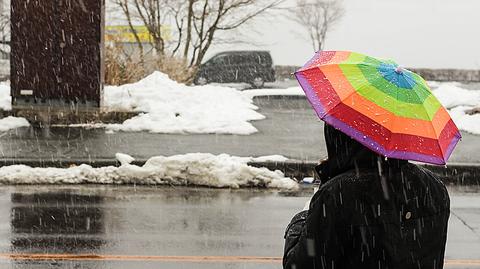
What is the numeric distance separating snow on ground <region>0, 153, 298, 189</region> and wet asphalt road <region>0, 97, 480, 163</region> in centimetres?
93

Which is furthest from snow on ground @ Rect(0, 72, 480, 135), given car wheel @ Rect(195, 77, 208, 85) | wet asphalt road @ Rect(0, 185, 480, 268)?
car wheel @ Rect(195, 77, 208, 85)

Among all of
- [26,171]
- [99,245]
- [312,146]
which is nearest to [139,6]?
[312,146]

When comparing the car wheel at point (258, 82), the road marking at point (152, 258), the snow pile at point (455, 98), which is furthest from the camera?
the car wheel at point (258, 82)

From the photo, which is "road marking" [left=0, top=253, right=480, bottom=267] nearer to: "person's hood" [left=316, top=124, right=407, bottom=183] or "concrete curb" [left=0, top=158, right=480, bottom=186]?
"person's hood" [left=316, top=124, right=407, bottom=183]

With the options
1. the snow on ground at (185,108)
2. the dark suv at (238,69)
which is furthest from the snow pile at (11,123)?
the dark suv at (238,69)

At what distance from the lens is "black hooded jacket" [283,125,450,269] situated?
87.8 inches

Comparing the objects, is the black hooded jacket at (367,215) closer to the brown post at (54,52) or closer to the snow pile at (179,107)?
the snow pile at (179,107)

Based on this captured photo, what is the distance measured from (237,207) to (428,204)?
20.8ft

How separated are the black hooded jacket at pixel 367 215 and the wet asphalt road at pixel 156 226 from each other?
3852mm

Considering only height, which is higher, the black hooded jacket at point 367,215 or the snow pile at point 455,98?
the snow pile at point 455,98

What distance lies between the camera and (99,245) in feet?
21.7

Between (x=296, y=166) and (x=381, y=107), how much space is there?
340 inches

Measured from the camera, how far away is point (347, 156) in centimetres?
231

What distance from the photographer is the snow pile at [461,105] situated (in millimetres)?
15859
